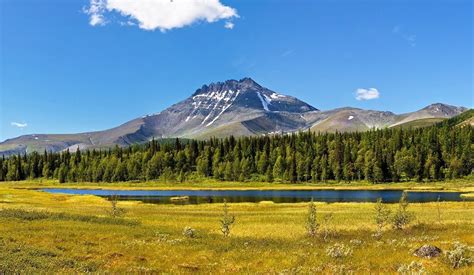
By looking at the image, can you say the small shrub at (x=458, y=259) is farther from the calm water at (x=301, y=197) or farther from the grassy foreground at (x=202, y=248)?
the calm water at (x=301, y=197)

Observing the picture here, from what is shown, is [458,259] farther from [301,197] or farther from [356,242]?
[301,197]

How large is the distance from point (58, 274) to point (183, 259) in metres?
10.1

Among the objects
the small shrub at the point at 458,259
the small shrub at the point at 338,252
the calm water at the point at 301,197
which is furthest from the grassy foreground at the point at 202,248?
the calm water at the point at 301,197

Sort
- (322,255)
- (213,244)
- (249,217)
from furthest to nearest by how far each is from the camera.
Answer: (249,217), (213,244), (322,255)

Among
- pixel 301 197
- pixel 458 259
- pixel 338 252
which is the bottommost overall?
pixel 301 197

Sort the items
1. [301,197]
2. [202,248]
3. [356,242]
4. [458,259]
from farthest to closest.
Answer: [301,197] < [356,242] < [202,248] < [458,259]

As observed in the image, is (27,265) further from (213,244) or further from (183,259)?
(213,244)

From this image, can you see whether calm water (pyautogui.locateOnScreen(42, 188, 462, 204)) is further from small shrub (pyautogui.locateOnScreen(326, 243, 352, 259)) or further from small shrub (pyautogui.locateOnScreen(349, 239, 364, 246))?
small shrub (pyautogui.locateOnScreen(326, 243, 352, 259))

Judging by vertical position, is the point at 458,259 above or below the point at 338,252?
above

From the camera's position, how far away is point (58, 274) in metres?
23.0

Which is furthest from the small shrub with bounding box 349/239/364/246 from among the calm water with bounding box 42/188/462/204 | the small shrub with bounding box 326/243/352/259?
the calm water with bounding box 42/188/462/204

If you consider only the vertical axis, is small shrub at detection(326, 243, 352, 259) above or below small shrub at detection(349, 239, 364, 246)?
above

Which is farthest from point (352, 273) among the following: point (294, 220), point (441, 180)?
point (441, 180)

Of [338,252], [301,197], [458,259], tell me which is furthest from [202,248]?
[301,197]
